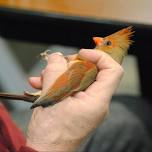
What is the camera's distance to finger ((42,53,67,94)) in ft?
2.61

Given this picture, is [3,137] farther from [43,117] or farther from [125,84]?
[125,84]

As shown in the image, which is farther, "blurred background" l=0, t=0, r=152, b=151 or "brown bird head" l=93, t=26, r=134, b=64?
"blurred background" l=0, t=0, r=152, b=151

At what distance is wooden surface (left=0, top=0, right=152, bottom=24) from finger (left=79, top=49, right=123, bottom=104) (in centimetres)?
67

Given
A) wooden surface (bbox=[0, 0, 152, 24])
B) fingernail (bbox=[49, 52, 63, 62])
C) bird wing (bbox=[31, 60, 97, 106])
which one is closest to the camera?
bird wing (bbox=[31, 60, 97, 106])

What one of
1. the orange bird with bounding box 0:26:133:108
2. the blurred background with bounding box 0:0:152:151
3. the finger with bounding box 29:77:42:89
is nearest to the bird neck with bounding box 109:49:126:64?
the orange bird with bounding box 0:26:133:108

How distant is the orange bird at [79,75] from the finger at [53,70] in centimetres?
3

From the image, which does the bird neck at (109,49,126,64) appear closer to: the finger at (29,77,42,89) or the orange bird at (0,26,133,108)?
the orange bird at (0,26,133,108)

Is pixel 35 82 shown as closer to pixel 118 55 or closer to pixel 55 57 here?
pixel 55 57

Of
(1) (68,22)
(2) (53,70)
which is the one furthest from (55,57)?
(1) (68,22)

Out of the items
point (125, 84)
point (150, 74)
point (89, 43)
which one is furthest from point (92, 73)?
point (125, 84)

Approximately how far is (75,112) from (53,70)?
86mm

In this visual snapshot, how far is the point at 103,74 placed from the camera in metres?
0.78

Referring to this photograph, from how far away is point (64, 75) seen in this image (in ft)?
2.44

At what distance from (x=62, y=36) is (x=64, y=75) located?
908 millimetres
